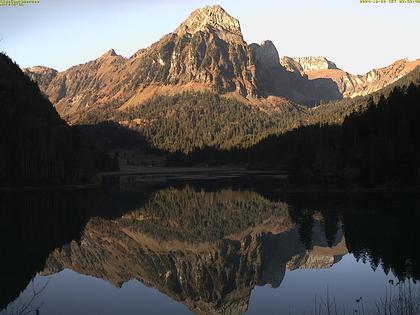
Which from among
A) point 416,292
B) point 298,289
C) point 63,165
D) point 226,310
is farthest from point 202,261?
point 63,165

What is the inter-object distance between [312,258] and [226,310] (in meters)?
20.5

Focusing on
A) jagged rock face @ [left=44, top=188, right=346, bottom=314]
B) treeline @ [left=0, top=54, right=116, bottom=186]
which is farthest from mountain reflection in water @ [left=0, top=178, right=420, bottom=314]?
treeline @ [left=0, top=54, right=116, bottom=186]

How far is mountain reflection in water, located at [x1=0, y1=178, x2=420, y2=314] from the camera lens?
44.0 meters

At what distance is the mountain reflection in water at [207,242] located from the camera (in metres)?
44.0

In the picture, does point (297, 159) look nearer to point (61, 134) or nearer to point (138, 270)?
point (61, 134)

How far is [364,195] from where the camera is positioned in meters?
109

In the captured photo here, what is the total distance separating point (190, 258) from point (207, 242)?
10.1 meters

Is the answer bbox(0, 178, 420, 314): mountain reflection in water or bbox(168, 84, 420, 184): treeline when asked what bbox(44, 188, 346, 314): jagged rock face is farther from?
bbox(168, 84, 420, 184): treeline

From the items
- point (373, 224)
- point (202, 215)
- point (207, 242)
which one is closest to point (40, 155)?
point (202, 215)

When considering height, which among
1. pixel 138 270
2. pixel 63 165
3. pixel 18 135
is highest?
pixel 18 135

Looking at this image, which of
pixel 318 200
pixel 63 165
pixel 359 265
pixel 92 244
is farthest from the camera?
pixel 63 165

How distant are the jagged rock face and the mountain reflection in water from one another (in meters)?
0.12

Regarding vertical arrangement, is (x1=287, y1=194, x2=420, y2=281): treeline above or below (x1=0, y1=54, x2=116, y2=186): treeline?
below

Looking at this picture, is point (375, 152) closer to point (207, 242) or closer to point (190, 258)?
point (207, 242)
